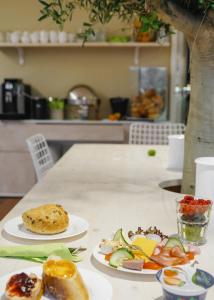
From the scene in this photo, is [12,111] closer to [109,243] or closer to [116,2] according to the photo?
[116,2]

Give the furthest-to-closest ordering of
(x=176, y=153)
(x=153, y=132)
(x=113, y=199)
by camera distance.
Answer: (x=153, y=132), (x=176, y=153), (x=113, y=199)

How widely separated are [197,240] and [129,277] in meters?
0.31

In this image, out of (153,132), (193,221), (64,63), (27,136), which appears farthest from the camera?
(64,63)

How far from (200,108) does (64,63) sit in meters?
3.45

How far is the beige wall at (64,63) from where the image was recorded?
16.5 feet

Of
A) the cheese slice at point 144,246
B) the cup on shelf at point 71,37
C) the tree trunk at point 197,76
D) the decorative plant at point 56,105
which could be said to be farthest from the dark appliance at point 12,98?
the cheese slice at point 144,246

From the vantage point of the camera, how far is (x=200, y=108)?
185cm

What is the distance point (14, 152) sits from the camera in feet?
15.3

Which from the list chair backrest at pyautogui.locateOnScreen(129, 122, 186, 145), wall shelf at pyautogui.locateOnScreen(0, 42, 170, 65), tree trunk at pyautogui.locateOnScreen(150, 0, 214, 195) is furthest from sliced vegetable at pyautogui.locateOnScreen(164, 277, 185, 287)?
wall shelf at pyautogui.locateOnScreen(0, 42, 170, 65)

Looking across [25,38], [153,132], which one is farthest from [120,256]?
[25,38]

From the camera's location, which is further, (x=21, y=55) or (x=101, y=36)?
(x=21, y=55)

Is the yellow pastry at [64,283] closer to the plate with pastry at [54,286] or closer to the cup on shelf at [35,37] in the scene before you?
the plate with pastry at [54,286]

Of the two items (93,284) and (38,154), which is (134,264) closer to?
(93,284)

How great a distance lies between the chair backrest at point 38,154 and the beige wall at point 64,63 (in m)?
1.88
